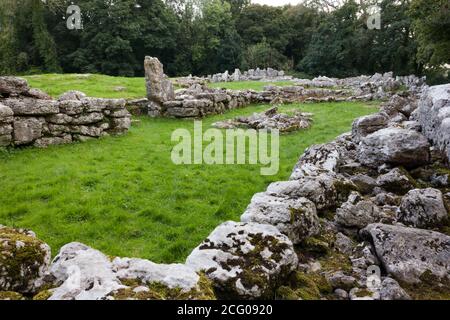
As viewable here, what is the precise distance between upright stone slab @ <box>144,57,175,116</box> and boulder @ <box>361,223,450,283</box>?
15.7 meters

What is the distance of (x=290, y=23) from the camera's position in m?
61.8

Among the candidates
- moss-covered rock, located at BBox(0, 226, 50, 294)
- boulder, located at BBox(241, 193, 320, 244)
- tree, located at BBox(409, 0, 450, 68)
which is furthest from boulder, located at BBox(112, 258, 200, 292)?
tree, located at BBox(409, 0, 450, 68)

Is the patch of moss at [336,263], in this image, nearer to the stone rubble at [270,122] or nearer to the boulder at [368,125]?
the boulder at [368,125]

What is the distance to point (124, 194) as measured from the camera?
313 inches

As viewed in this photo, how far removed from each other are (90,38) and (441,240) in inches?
2067

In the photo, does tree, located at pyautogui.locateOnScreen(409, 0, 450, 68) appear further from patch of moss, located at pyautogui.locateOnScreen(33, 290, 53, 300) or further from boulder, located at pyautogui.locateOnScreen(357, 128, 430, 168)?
patch of moss, located at pyautogui.locateOnScreen(33, 290, 53, 300)

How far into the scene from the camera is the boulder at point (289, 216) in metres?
3.73

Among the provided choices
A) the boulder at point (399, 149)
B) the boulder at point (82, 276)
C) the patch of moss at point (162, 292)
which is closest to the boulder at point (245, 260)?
the patch of moss at point (162, 292)

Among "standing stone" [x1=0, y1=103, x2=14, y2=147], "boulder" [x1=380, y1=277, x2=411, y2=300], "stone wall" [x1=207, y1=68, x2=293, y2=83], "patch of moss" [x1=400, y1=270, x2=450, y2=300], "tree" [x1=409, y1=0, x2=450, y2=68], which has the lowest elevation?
"patch of moss" [x1=400, y1=270, x2=450, y2=300]

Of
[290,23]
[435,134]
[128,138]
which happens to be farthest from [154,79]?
[290,23]

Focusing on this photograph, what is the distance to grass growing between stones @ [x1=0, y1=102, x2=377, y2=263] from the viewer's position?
6.15m

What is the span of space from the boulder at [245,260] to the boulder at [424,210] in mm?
1529

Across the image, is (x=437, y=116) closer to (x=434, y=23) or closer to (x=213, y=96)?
(x=213, y=96)

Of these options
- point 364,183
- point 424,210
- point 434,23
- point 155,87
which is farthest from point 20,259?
point 434,23
